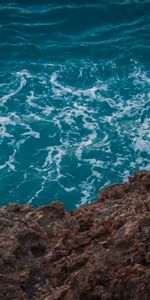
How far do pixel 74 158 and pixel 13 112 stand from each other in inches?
140

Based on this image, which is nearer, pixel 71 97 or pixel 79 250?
pixel 79 250

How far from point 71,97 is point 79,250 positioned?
1338 centimetres

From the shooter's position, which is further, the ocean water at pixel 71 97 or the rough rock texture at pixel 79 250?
the ocean water at pixel 71 97

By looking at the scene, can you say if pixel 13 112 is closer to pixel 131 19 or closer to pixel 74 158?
pixel 74 158

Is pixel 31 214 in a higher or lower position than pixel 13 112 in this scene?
lower

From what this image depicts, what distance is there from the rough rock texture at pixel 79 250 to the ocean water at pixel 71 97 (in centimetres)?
777

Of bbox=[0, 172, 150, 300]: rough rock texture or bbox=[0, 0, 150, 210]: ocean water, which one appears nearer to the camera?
bbox=[0, 172, 150, 300]: rough rock texture

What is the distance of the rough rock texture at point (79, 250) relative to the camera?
6.49m

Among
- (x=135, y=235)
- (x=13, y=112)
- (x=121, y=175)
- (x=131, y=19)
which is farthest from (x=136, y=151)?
(x=135, y=235)

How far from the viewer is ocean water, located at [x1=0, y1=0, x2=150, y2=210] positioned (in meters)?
17.5

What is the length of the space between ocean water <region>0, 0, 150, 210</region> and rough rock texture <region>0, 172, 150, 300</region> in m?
7.77

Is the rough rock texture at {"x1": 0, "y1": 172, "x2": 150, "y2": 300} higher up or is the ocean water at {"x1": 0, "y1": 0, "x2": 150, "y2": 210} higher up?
the ocean water at {"x1": 0, "y1": 0, "x2": 150, "y2": 210}

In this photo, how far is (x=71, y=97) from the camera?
2061 cm

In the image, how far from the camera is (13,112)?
19953 mm
